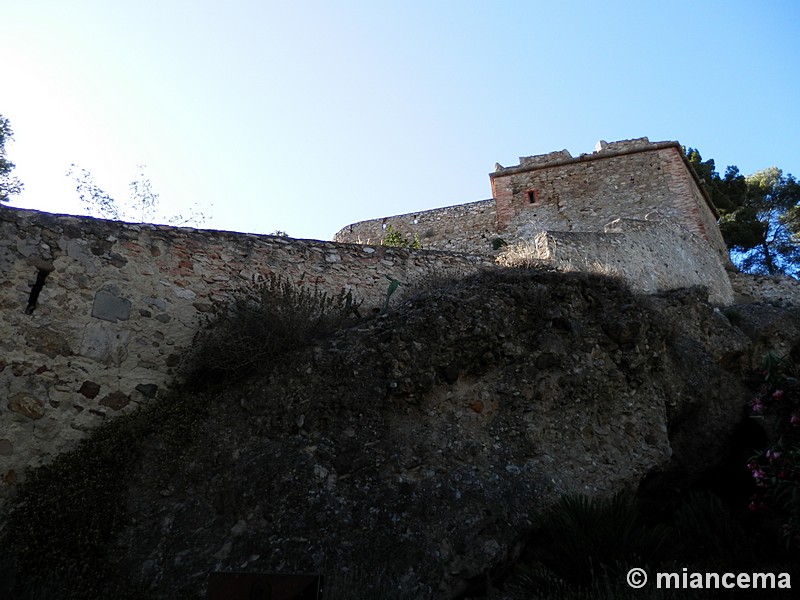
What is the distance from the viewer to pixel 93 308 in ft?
20.8

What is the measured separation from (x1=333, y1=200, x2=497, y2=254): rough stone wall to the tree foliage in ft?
27.4

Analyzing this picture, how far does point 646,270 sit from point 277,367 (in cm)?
713

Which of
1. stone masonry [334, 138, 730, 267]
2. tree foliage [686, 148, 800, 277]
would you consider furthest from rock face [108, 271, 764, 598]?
tree foliage [686, 148, 800, 277]

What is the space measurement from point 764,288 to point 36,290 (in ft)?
45.0

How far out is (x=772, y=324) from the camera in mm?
8359

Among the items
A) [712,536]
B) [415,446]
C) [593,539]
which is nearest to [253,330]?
[415,446]

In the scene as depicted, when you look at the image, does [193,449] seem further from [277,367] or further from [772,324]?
[772,324]

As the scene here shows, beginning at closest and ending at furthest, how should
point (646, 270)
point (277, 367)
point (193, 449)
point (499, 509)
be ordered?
point (499, 509), point (193, 449), point (277, 367), point (646, 270)

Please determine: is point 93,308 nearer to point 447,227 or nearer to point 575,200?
point 447,227

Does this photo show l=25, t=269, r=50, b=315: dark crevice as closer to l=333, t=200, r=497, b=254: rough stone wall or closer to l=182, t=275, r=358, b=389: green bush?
l=182, t=275, r=358, b=389: green bush

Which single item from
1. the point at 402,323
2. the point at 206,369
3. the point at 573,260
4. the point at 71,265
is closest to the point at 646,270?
the point at 573,260

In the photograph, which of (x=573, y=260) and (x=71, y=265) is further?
Answer: (x=573, y=260)

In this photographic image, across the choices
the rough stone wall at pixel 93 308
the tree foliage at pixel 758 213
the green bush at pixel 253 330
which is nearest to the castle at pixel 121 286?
the rough stone wall at pixel 93 308

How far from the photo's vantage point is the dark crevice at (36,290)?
6060 millimetres
